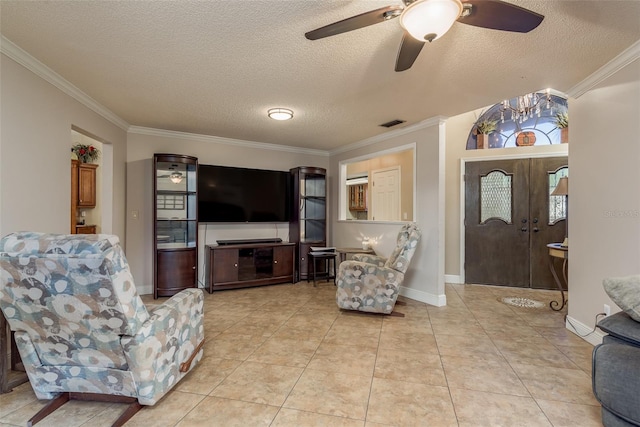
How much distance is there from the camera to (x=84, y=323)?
1.55 m

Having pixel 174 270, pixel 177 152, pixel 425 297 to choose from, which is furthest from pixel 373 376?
pixel 177 152

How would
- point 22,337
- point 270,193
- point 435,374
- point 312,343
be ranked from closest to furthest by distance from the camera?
point 22,337 < point 435,374 < point 312,343 < point 270,193

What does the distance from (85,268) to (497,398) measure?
2.45 m

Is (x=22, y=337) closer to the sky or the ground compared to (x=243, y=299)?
closer to the sky

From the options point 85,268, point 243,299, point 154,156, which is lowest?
point 243,299

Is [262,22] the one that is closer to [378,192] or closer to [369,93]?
[369,93]

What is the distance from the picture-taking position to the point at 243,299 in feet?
13.7

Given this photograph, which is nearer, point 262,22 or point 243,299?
point 262,22

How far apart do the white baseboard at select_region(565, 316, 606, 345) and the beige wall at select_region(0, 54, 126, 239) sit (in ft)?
15.6

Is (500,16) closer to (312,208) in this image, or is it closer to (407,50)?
(407,50)

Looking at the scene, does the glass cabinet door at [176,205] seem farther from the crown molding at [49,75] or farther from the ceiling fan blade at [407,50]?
the ceiling fan blade at [407,50]

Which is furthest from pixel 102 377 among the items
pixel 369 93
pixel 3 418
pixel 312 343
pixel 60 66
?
pixel 369 93

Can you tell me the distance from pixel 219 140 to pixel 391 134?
274 cm

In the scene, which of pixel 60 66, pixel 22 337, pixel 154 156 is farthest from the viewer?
pixel 154 156
